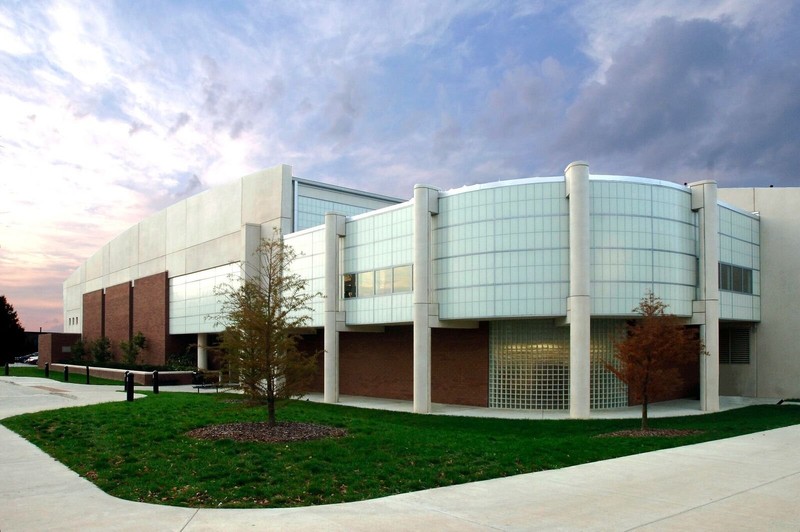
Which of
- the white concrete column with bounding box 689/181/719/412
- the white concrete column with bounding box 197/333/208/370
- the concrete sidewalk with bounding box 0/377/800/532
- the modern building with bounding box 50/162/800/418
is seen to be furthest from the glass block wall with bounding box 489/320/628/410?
the white concrete column with bounding box 197/333/208/370

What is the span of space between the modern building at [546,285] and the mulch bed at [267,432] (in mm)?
7388

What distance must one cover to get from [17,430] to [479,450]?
1300 cm

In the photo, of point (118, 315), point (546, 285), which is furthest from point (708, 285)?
point (118, 315)

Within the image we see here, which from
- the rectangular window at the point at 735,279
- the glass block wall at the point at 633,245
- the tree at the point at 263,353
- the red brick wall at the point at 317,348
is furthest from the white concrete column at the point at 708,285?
the red brick wall at the point at 317,348

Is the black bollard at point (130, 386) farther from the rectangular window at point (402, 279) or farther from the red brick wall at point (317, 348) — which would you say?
the red brick wall at point (317, 348)

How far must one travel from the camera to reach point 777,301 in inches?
1276

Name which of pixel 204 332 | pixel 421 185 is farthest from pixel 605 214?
pixel 204 332

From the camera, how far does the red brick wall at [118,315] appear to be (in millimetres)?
62000

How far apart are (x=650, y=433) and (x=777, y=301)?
58.6ft

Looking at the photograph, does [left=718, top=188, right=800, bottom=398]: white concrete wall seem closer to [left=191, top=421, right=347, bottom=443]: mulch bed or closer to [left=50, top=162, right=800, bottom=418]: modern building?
[left=50, top=162, right=800, bottom=418]: modern building

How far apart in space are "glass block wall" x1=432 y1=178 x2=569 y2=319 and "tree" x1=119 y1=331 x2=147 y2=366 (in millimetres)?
38226

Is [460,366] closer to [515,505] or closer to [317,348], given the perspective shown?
[317,348]

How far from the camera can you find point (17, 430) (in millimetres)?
18047

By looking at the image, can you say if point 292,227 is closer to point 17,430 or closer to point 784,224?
point 17,430
